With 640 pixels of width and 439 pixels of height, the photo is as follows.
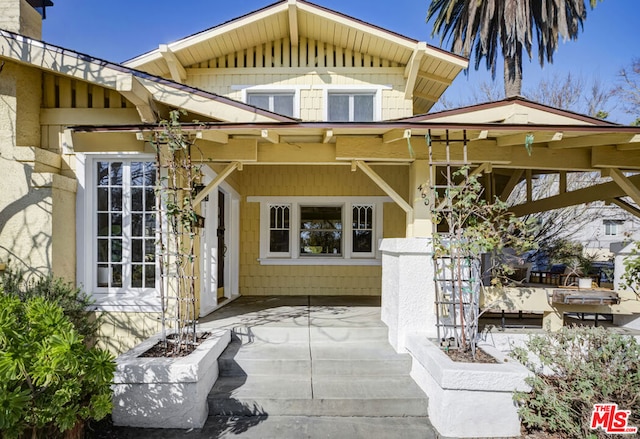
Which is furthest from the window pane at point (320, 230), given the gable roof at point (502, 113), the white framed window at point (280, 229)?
the gable roof at point (502, 113)

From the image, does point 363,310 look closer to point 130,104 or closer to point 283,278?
point 283,278

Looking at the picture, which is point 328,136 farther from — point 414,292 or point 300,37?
point 300,37

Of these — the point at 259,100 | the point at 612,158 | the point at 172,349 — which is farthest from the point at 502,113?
the point at 172,349

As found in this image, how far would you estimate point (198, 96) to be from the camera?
15.0ft

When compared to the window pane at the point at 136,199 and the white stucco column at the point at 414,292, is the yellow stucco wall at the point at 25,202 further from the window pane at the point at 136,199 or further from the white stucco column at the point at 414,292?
the white stucco column at the point at 414,292

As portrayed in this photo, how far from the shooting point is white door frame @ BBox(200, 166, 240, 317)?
5535mm

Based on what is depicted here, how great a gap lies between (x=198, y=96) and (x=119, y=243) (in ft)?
7.63

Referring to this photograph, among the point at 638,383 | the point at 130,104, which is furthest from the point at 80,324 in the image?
the point at 638,383

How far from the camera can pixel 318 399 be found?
3.59 metres

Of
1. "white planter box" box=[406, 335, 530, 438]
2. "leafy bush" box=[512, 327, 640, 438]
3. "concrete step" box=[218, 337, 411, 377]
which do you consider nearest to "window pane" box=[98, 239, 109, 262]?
"concrete step" box=[218, 337, 411, 377]

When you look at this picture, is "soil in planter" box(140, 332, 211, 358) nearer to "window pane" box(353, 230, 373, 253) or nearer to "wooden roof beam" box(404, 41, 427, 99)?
"window pane" box(353, 230, 373, 253)

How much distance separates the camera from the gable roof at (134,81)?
4473mm

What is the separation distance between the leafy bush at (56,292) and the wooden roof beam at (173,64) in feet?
14.3

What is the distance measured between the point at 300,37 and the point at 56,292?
6.06 m
